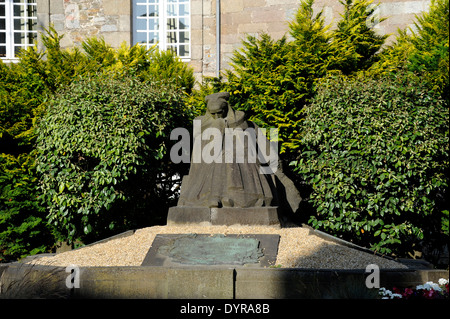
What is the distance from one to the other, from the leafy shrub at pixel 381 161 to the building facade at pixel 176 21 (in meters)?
4.81

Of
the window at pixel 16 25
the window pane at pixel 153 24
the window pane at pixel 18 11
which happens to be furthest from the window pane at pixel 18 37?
the window pane at pixel 153 24

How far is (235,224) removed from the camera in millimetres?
6867

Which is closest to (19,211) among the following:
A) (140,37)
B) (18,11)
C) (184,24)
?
(140,37)

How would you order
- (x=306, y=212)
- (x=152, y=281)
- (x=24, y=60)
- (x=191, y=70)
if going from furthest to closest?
(x=191, y=70) → (x=24, y=60) → (x=306, y=212) → (x=152, y=281)

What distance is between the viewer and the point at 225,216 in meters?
6.90

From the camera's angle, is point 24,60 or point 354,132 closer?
point 354,132

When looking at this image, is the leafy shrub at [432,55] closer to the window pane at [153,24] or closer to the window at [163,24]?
the window at [163,24]

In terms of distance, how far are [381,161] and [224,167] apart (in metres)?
2.08

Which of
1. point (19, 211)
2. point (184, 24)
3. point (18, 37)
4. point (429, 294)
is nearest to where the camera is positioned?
point (429, 294)

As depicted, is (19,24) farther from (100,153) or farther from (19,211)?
(100,153)

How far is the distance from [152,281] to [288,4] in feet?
28.5

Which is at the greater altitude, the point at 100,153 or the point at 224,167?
the point at 100,153
